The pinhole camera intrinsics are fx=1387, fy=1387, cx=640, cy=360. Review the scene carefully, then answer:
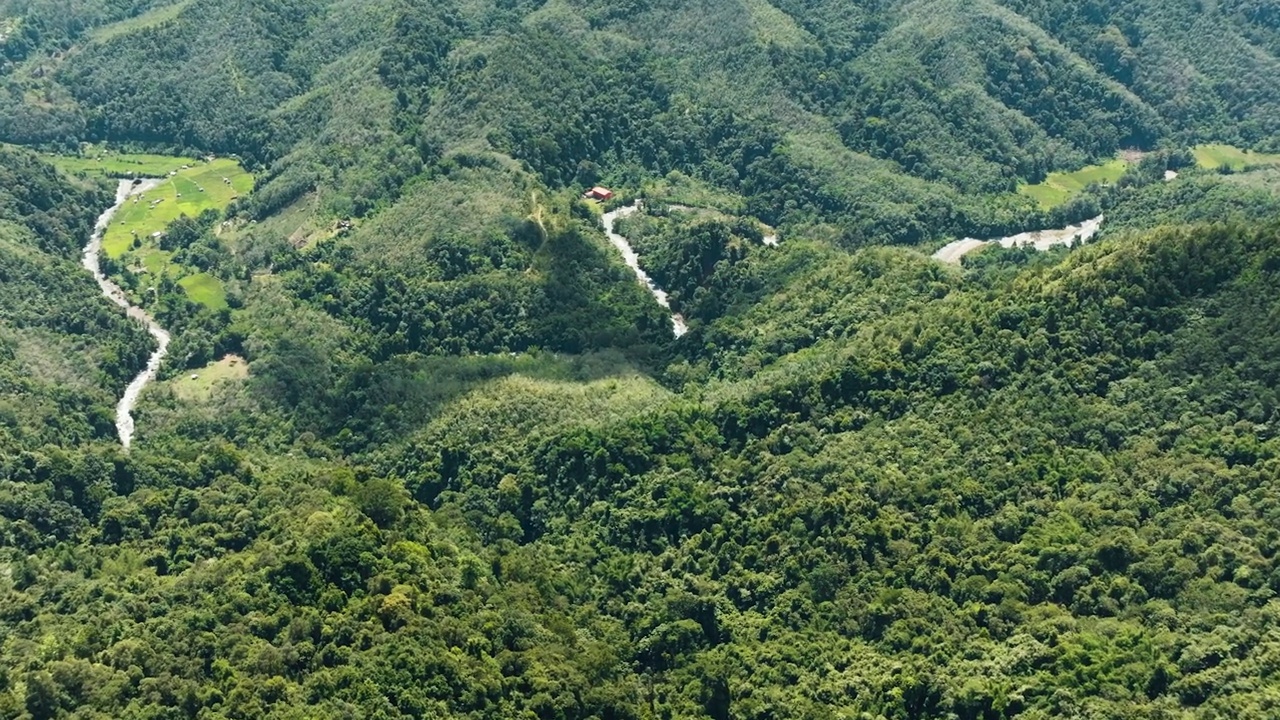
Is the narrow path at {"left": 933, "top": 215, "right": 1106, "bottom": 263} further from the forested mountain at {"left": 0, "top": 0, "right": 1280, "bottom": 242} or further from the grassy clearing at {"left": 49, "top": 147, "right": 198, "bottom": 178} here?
the grassy clearing at {"left": 49, "top": 147, "right": 198, "bottom": 178}

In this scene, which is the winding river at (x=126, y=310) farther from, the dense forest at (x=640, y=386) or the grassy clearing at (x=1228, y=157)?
the grassy clearing at (x=1228, y=157)

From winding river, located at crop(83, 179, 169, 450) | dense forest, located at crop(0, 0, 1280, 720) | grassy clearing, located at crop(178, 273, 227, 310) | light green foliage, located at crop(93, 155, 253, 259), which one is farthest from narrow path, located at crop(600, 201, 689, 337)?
winding river, located at crop(83, 179, 169, 450)

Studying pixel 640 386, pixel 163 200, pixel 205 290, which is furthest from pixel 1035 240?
pixel 163 200

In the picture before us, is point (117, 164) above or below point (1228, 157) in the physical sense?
below

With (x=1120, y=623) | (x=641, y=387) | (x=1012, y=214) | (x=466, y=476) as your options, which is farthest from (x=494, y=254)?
(x=1120, y=623)

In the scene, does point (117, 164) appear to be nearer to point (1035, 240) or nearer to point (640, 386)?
point (640, 386)

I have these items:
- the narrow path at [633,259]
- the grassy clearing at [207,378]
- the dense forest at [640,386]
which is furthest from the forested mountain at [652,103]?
the grassy clearing at [207,378]
